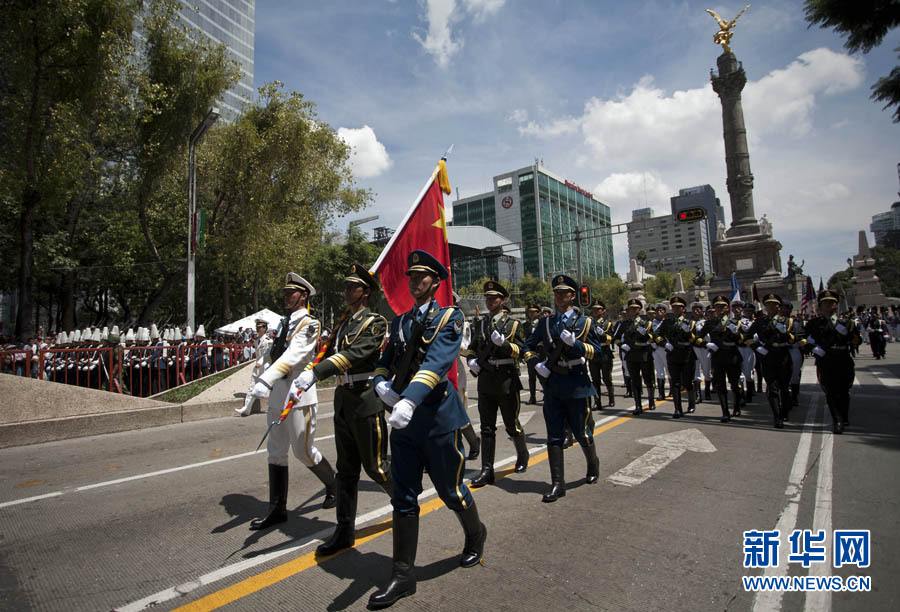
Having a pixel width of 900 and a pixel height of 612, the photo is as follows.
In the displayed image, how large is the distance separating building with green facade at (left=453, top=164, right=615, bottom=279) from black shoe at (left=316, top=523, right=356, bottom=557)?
114644 mm

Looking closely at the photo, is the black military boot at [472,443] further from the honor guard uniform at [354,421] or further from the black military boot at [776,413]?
the black military boot at [776,413]

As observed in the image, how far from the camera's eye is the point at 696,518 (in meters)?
4.19

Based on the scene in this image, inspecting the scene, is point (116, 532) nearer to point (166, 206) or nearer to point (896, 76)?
point (896, 76)

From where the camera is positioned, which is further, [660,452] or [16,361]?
[16,361]

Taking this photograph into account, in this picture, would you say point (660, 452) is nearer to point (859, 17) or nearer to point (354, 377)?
point (354, 377)

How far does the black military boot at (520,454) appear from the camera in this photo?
5.73m

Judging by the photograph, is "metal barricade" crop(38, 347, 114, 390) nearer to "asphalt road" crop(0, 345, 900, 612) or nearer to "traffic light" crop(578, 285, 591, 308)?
"asphalt road" crop(0, 345, 900, 612)

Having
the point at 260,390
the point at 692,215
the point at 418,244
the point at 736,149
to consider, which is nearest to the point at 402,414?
the point at 260,390

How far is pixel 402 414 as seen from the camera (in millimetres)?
2820

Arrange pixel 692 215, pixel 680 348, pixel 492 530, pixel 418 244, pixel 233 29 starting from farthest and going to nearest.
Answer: pixel 233 29
pixel 692 215
pixel 680 348
pixel 418 244
pixel 492 530

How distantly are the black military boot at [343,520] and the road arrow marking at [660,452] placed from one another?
2997 millimetres

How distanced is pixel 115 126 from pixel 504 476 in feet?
64.3

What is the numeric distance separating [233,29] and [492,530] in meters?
102

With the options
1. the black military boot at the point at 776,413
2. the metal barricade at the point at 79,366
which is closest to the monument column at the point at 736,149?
the black military boot at the point at 776,413
